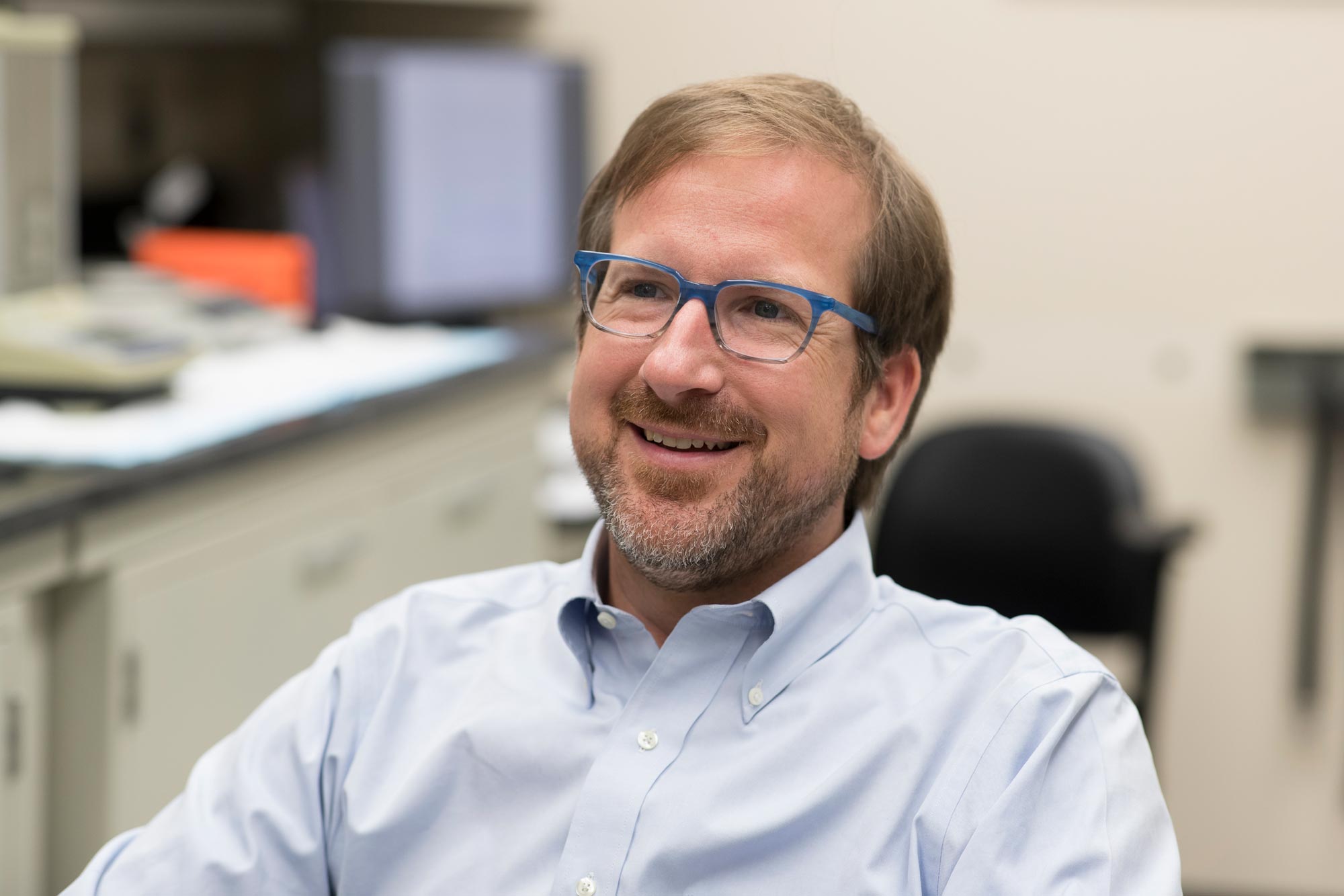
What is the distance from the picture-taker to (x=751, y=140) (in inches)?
46.2

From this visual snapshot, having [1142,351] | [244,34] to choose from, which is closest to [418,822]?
[1142,351]

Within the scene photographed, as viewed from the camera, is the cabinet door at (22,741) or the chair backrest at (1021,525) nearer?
the cabinet door at (22,741)

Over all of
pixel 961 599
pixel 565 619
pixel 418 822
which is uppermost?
pixel 565 619

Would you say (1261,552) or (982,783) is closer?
(982,783)

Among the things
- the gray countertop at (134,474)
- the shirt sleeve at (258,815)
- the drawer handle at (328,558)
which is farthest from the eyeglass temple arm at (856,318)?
the drawer handle at (328,558)

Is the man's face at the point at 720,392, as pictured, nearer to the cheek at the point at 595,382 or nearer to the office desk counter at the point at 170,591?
the cheek at the point at 595,382

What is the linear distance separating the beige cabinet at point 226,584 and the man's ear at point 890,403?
0.90 meters

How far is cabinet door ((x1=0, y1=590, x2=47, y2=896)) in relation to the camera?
1.60 meters

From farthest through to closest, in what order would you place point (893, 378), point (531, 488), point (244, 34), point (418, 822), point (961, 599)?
point (244, 34), point (531, 488), point (961, 599), point (893, 378), point (418, 822)

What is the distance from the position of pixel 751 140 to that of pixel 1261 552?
6.87ft

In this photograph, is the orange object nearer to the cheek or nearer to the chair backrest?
the chair backrest

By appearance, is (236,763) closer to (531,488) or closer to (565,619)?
(565,619)

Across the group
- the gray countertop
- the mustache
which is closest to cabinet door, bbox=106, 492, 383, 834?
the gray countertop

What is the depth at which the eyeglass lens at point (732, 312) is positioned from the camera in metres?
1.15
